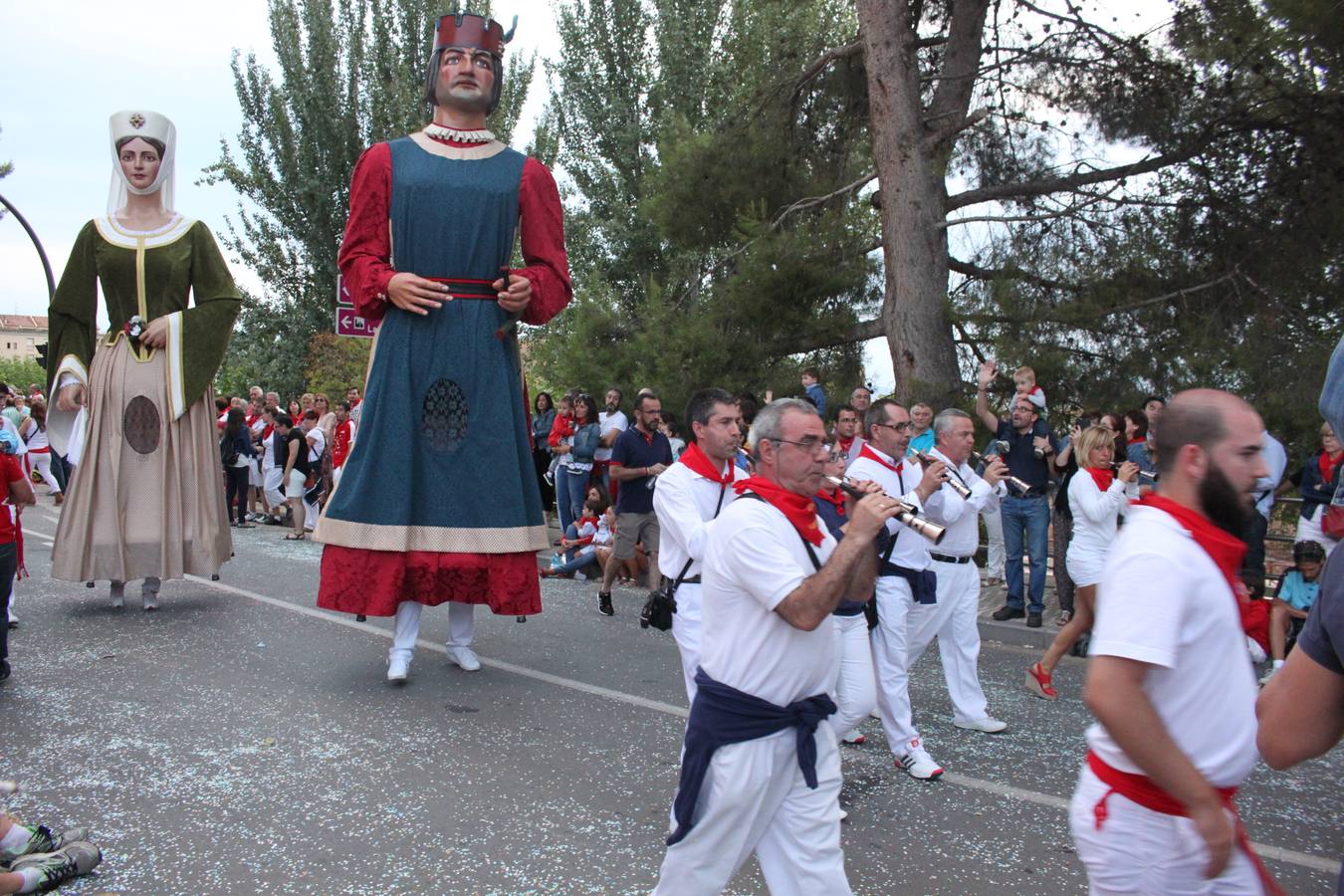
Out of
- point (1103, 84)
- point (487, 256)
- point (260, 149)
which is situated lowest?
point (487, 256)

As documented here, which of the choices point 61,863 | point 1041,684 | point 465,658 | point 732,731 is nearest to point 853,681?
point 732,731

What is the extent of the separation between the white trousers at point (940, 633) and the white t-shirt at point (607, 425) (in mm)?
6357

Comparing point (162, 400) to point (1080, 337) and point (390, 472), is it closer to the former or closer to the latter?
point (390, 472)

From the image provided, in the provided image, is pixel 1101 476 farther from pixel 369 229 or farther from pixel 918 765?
pixel 369 229

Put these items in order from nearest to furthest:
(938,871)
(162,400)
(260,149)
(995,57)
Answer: (938,871)
(162,400)
(995,57)
(260,149)

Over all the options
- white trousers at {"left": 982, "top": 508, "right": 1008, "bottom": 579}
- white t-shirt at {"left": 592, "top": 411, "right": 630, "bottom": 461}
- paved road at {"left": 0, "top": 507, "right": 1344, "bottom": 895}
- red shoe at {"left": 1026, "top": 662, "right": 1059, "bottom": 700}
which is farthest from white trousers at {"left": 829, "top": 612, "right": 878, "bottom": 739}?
white t-shirt at {"left": 592, "top": 411, "right": 630, "bottom": 461}

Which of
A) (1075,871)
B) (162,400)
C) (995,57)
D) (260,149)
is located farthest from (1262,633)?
(260,149)

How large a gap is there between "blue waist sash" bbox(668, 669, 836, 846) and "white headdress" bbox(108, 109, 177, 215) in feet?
20.1

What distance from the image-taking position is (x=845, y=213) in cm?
1277

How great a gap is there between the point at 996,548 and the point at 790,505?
7789 mm

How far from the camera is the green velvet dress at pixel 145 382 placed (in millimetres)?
7465

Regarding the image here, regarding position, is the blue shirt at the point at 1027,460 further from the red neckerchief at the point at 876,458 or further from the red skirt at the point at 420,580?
the red skirt at the point at 420,580

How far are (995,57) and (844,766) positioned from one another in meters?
8.84

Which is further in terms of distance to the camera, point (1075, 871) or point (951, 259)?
point (951, 259)
